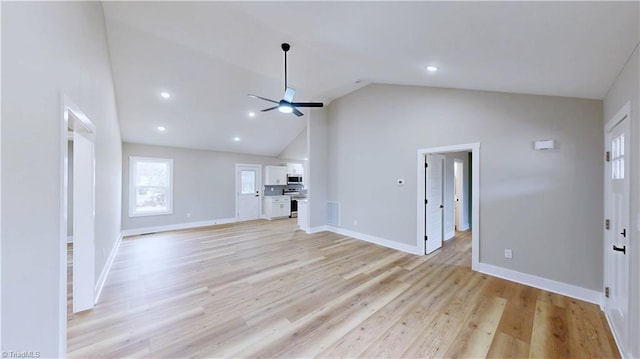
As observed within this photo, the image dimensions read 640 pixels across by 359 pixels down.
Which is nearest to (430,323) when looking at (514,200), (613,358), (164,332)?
(613,358)

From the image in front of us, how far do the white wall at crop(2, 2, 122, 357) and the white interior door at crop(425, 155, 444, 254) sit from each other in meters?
4.70

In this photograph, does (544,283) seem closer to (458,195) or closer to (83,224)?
(458,195)

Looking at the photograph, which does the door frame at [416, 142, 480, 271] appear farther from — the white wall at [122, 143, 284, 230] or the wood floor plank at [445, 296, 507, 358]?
the white wall at [122, 143, 284, 230]

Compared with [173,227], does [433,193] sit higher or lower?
higher

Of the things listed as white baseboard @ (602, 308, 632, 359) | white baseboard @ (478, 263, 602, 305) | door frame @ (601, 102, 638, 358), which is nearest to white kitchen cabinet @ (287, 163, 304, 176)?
white baseboard @ (478, 263, 602, 305)

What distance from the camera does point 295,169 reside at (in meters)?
9.66

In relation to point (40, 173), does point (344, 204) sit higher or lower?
lower

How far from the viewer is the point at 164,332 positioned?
2213 mm

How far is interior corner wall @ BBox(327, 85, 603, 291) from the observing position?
2818 millimetres

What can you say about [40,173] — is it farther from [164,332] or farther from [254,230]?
[254,230]

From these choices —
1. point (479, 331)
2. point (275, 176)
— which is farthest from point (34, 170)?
point (275, 176)

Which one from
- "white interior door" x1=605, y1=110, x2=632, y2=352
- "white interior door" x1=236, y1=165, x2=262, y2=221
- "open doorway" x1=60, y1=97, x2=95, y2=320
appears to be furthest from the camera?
"white interior door" x1=236, y1=165, x2=262, y2=221

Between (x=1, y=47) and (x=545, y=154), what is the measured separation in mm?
4774

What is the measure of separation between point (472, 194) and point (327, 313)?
2.96 m
